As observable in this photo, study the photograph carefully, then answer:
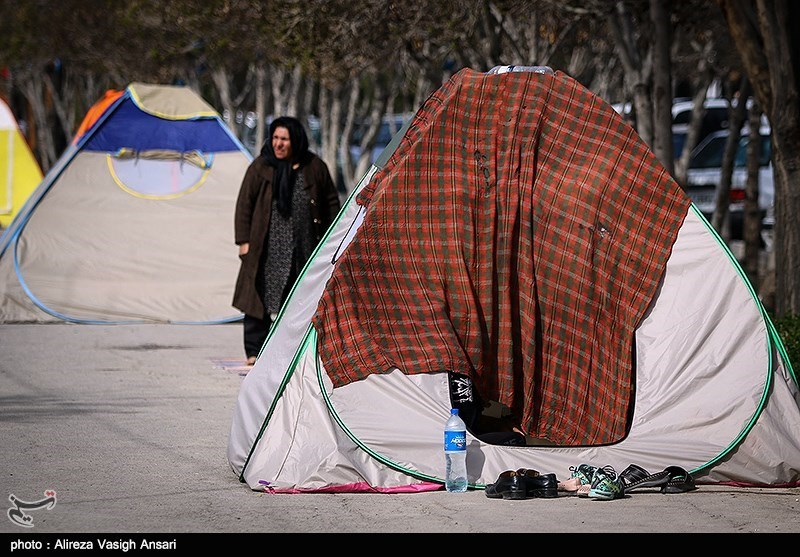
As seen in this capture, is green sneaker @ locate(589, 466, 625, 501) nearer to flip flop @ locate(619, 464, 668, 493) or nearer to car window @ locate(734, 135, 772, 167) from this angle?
flip flop @ locate(619, 464, 668, 493)

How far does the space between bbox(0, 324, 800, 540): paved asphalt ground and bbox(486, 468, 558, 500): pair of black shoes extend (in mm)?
47

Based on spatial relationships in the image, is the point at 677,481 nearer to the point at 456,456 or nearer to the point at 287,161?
the point at 456,456

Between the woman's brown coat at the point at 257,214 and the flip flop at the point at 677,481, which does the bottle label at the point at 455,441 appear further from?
the woman's brown coat at the point at 257,214

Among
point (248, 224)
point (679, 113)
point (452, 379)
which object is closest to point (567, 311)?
point (452, 379)

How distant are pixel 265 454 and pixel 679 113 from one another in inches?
722

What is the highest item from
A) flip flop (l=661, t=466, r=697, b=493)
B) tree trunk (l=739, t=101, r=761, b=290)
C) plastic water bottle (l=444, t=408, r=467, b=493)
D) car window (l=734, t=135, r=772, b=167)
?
plastic water bottle (l=444, t=408, r=467, b=493)

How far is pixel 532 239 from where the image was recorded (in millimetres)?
6180

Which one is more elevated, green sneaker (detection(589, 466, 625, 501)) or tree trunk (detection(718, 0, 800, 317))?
tree trunk (detection(718, 0, 800, 317))

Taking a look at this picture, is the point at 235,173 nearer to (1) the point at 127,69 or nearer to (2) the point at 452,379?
(2) the point at 452,379

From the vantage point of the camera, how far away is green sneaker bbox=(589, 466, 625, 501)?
5543 millimetres

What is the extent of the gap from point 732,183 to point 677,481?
13.3m

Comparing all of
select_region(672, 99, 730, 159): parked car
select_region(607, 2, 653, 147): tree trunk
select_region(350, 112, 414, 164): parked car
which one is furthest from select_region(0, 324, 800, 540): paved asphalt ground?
select_region(350, 112, 414, 164): parked car

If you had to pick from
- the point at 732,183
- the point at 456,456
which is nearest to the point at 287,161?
the point at 456,456

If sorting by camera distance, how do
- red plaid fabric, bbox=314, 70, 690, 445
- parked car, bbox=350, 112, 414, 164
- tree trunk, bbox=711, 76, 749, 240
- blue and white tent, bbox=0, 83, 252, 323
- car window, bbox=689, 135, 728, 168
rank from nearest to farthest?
red plaid fabric, bbox=314, 70, 690, 445 < blue and white tent, bbox=0, 83, 252, 323 < tree trunk, bbox=711, 76, 749, 240 < car window, bbox=689, 135, 728, 168 < parked car, bbox=350, 112, 414, 164
